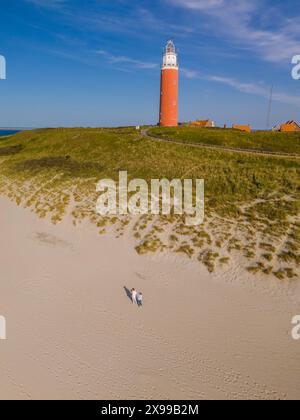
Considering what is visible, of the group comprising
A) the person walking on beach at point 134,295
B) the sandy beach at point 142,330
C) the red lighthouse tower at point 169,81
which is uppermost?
the red lighthouse tower at point 169,81

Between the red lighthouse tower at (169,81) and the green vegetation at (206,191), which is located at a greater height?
the red lighthouse tower at (169,81)

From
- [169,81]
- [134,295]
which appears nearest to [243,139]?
[169,81]

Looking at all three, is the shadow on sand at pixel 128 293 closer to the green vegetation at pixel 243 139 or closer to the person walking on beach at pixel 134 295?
the person walking on beach at pixel 134 295

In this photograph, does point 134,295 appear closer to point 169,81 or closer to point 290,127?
point 169,81

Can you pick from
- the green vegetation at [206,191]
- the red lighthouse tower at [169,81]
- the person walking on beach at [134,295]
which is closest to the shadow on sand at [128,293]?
the person walking on beach at [134,295]

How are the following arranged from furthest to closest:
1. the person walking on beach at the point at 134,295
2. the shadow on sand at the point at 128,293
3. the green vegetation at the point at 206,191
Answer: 1. the green vegetation at the point at 206,191
2. the shadow on sand at the point at 128,293
3. the person walking on beach at the point at 134,295
